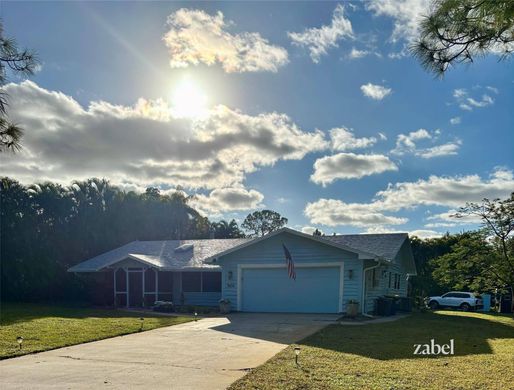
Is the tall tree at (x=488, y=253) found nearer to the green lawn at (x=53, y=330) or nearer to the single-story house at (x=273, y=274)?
the single-story house at (x=273, y=274)

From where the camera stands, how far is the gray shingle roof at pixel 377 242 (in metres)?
19.8

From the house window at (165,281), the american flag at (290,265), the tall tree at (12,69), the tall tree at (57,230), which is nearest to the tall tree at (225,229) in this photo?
the tall tree at (57,230)

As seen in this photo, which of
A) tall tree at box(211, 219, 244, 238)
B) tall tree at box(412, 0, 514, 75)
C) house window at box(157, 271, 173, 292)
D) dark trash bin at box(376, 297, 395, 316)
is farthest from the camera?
tall tree at box(211, 219, 244, 238)

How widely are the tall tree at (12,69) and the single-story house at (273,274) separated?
12.8m

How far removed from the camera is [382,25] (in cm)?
1131

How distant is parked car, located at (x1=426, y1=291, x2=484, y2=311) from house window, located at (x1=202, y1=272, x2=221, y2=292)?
45.0ft

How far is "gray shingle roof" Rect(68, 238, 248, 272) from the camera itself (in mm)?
22609

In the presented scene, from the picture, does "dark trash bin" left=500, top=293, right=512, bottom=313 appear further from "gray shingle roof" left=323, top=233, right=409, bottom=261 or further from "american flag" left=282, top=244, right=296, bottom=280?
"american flag" left=282, top=244, right=296, bottom=280

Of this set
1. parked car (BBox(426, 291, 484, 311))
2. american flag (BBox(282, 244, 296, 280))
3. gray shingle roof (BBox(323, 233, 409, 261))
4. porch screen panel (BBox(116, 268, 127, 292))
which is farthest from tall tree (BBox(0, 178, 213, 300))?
parked car (BBox(426, 291, 484, 311))

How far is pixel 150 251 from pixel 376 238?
13626 millimetres

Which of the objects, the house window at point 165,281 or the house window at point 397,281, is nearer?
the house window at point 165,281

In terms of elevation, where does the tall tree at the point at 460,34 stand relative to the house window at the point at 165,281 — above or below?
above

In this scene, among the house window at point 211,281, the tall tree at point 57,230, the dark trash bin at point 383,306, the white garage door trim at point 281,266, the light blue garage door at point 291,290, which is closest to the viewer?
the white garage door trim at point 281,266

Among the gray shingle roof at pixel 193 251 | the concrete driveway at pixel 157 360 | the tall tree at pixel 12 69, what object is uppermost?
the tall tree at pixel 12 69
